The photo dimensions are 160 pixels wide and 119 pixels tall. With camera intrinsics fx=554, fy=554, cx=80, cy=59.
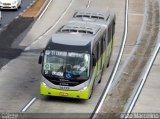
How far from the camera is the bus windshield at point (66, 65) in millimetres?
23125

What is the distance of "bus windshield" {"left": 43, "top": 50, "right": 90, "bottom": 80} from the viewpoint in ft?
75.9

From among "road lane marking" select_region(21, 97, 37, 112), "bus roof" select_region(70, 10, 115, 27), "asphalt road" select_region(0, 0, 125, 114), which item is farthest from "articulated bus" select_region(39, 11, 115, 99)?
"bus roof" select_region(70, 10, 115, 27)

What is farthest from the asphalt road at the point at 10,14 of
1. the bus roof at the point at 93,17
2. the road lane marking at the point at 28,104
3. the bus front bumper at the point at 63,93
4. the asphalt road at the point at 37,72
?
the bus front bumper at the point at 63,93

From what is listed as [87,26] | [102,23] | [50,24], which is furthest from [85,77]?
[50,24]

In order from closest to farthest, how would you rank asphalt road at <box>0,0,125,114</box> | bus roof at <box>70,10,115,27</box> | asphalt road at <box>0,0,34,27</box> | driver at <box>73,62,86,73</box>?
asphalt road at <box>0,0,125,114</box> < driver at <box>73,62,86,73</box> < bus roof at <box>70,10,115,27</box> < asphalt road at <box>0,0,34,27</box>

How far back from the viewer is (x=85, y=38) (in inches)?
950

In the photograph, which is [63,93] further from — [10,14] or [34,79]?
[10,14]

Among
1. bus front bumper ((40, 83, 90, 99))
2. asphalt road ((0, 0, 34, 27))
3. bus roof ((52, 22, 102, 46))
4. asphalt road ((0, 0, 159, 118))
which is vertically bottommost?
asphalt road ((0, 0, 34, 27))

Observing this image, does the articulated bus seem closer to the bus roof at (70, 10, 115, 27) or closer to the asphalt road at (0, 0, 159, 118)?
the asphalt road at (0, 0, 159, 118)

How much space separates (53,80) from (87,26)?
397 centimetres

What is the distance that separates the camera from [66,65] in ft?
76.1

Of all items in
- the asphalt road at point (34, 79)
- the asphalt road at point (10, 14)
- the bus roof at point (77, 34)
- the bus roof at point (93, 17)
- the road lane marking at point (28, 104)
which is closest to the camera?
the road lane marking at point (28, 104)

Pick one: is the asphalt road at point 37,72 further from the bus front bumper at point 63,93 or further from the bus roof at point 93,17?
the bus roof at point 93,17

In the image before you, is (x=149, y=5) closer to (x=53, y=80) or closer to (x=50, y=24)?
(x=50, y=24)
